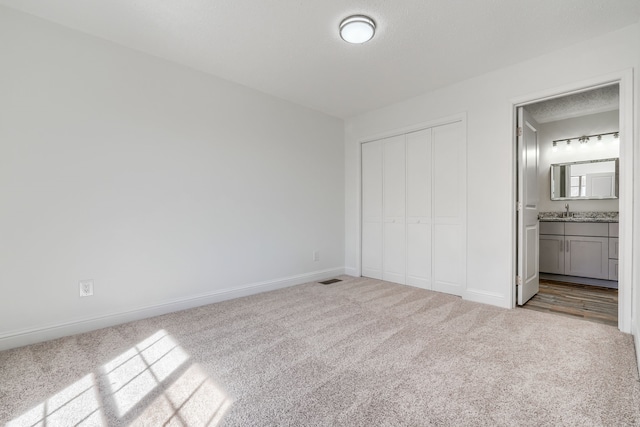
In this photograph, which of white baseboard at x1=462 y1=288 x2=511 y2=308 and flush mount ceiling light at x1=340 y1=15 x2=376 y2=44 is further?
white baseboard at x1=462 y1=288 x2=511 y2=308

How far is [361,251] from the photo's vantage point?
434cm

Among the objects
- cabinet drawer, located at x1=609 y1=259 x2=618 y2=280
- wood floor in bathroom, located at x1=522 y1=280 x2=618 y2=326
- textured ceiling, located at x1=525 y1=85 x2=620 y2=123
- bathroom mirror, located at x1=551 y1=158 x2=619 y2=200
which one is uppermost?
textured ceiling, located at x1=525 y1=85 x2=620 y2=123

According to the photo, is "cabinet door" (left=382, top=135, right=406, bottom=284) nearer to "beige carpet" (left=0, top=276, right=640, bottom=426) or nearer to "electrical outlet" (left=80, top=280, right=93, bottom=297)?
"beige carpet" (left=0, top=276, right=640, bottom=426)

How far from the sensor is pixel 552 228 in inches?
168

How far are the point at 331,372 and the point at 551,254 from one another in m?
4.14

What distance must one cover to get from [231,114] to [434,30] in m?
2.11

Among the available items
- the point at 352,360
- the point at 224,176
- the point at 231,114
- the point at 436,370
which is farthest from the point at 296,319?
the point at 231,114

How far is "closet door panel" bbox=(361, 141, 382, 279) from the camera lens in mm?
4125

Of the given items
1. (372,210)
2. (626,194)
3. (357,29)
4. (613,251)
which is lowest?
(613,251)

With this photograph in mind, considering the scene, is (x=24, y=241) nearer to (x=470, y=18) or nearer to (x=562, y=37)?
(x=470, y=18)

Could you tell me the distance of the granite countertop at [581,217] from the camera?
398 centimetres

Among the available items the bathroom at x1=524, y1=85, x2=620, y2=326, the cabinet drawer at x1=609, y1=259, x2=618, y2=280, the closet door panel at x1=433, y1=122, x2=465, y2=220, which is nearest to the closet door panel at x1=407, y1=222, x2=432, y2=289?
the closet door panel at x1=433, y1=122, x2=465, y2=220

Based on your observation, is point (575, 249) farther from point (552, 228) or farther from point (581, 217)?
point (581, 217)

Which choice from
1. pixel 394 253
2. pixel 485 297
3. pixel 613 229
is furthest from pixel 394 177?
pixel 613 229
